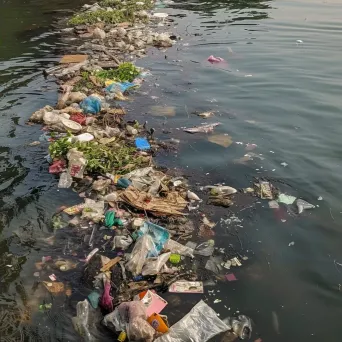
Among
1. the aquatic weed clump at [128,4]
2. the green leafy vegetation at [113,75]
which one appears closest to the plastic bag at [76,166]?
the green leafy vegetation at [113,75]

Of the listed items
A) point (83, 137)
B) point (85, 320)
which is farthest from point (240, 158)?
point (85, 320)

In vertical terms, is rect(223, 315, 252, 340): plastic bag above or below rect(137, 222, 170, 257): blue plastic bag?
below

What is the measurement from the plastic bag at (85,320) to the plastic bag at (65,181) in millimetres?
2174

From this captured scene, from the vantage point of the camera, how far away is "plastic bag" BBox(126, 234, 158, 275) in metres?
4.06

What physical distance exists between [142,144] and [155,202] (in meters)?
1.66

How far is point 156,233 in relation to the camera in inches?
176

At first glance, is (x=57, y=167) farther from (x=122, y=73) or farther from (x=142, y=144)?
(x=122, y=73)

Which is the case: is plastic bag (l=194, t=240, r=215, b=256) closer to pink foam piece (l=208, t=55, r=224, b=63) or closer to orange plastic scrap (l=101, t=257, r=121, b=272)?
orange plastic scrap (l=101, t=257, r=121, b=272)

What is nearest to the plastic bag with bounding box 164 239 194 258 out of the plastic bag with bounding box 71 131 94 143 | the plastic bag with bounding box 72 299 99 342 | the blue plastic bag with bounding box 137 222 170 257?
the blue plastic bag with bounding box 137 222 170 257

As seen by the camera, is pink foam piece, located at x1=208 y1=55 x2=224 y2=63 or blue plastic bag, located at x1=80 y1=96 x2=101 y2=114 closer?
blue plastic bag, located at x1=80 y1=96 x2=101 y2=114

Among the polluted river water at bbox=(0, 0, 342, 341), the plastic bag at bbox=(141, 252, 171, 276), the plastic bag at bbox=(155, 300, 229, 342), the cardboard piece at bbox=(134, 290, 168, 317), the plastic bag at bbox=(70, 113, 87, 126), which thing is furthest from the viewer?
the plastic bag at bbox=(70, 113, 87, 126)

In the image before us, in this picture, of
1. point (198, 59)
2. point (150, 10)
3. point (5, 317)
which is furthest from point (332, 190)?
point (150, 10)

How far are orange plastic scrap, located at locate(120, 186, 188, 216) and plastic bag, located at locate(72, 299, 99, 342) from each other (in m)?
1.58

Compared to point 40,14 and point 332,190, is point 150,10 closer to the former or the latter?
point 40,14
